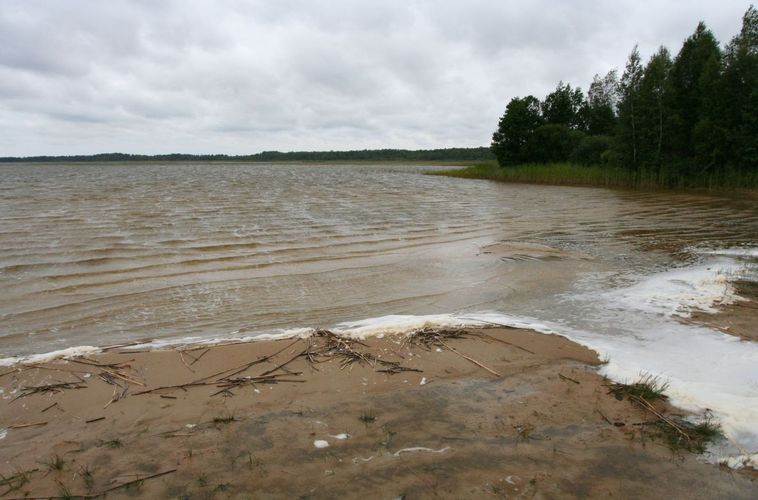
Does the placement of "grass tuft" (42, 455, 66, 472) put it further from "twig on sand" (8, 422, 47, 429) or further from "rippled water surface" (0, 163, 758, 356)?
"rippled water surface" (0, 163, 758, 356)

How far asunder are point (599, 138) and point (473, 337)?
46.4 m

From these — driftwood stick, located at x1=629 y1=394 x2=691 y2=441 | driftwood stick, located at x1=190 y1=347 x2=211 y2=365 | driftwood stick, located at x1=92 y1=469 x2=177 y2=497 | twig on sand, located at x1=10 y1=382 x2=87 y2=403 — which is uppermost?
driftwood stick, located at x1=629 y1=394 x2=691 y2=441

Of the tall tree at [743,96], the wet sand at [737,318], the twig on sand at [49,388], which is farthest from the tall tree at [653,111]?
the twig on sand at [49,388]

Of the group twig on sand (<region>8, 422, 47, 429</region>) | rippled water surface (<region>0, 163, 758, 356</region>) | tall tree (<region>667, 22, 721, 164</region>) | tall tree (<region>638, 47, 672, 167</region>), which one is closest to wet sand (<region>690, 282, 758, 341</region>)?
rippled water surface (<region>0, 163, 758, 356</region>)

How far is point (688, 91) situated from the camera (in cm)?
3500

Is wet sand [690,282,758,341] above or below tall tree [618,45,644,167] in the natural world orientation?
below

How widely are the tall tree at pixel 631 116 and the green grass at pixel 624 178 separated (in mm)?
1324

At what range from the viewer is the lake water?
17.2ft

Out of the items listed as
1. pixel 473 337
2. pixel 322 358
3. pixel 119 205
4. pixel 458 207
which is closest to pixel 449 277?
pixel 473 337

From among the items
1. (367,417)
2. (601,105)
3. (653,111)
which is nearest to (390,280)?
(367,417)

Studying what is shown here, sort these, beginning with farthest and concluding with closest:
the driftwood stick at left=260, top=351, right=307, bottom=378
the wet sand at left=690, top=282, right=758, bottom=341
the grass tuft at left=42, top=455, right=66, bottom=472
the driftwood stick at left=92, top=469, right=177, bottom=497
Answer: the wet sand at left=690, top=282, right=758, bottom=341 < the driftwood stick at left=260, top=351, right=307, bottom=378 < the grass tuft at left=42, top=455, right=66, bottom=472 < the driftwood stick at left=92, top=469, right=177, bottom=497

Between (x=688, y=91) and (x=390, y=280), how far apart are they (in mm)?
37570

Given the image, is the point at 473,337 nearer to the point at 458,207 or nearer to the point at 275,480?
the point at 275,480

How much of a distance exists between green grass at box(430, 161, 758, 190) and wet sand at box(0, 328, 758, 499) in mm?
31817
